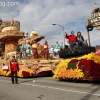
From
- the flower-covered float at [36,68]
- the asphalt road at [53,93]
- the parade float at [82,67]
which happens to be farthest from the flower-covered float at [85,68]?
the flower-covered float at [36,68]

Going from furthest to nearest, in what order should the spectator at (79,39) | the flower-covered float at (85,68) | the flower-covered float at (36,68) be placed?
the flower-covered float at (36,68), the spectator at (79,39), the flower-covered float at (85,68)

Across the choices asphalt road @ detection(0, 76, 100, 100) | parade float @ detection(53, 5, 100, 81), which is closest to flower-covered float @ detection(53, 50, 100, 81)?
parade float @ detection(53, 5, 100, 81)

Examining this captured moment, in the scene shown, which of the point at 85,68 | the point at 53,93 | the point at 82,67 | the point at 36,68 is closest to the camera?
the point at 53,93

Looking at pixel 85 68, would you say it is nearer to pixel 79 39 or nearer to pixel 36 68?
pixel 79 39

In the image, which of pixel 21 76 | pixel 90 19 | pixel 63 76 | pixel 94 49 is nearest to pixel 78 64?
pixel 63 76

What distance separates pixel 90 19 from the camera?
15938 millimetres

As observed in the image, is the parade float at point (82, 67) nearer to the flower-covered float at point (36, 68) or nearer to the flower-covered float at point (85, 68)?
the flower-covered float at point (85, 68)

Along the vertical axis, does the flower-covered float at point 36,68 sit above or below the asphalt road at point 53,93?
above

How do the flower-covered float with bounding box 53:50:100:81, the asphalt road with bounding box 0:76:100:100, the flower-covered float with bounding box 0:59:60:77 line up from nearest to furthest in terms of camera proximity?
the asphalt road with bounding box 0:76:100:100 → the flower-covered float with bounding box 53:50:100:81 → the flower-covered float with bounding box 0:59:60:77

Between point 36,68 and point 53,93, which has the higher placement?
point 36,68

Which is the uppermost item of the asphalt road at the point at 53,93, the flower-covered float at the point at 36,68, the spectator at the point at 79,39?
the spectator at the point at 79,39

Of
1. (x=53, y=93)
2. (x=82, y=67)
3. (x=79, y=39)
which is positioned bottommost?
(x=53, y=93)

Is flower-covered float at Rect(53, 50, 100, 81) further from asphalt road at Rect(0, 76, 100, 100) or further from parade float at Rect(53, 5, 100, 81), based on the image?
asphalt road at Rect(0, 76, 100, 100)

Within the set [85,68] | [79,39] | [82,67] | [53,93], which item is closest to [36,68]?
[79,39]
